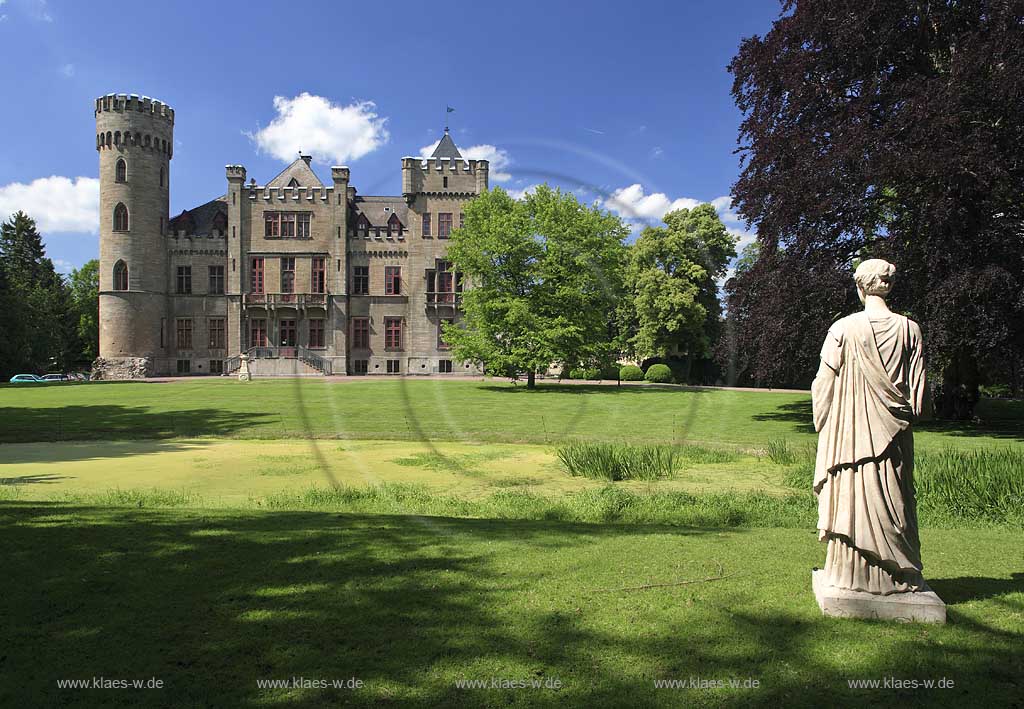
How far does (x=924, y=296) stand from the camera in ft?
65.4

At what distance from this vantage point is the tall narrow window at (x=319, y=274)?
5756 cm

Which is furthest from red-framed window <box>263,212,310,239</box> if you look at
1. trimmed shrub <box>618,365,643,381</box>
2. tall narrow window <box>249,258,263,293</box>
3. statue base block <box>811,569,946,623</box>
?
statue base block <box>811,569,946,623</box>

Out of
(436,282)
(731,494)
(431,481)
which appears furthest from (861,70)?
(436,282)

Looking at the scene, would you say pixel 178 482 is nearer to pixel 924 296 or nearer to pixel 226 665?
pixel 226 665

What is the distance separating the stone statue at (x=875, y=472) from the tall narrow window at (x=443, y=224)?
5294 centimetres

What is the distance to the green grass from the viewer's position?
750 inches

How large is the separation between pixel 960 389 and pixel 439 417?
19.3m

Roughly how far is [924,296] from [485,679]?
20.8 metres

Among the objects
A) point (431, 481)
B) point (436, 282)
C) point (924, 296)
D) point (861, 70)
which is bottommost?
point (431, 481)

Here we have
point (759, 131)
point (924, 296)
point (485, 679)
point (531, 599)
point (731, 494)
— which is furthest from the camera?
point (759, 131)

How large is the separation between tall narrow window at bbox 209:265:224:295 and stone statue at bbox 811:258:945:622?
59.5 m

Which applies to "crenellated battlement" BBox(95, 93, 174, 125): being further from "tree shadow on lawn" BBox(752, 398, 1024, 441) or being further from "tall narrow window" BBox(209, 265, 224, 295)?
"tree shadow on lawn" BBox(752, 398, 1024, 441)

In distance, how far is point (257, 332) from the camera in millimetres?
57281

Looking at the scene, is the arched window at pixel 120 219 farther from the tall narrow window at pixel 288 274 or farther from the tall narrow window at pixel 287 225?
the tall narrow window at pixel 288 274
